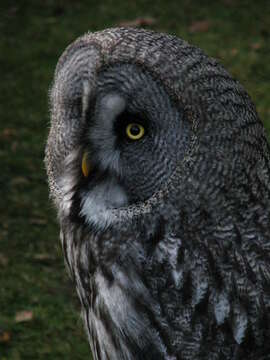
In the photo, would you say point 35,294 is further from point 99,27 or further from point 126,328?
point 99,27

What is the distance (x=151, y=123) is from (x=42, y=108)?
531cm

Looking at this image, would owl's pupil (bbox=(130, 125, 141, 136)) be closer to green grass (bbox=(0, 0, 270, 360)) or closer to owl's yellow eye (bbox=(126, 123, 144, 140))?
owl's yellow eye (bbox=(126, 123, 144, 140))

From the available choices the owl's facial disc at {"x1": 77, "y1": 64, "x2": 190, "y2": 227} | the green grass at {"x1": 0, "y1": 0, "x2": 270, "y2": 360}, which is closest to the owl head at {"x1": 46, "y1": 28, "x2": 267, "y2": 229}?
the owl's facial disc at {"x1": 77, "y1": 64, "x2": 190, "y2": 227}

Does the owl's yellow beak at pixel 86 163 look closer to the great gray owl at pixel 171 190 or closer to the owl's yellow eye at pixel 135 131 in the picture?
the great gray owl at pixel 171 190

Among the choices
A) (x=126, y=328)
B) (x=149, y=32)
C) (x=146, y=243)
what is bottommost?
(x=126, y=328)

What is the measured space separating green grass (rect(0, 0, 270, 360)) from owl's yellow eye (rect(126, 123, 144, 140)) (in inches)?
82.3

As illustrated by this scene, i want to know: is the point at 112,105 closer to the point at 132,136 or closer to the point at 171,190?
the point at 132,136

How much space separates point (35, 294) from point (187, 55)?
8.75 feet

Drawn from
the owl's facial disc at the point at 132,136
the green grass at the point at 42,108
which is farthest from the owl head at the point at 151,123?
the green grass at the point at 42,108

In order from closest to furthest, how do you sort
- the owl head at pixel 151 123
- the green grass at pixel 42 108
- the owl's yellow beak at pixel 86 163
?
the owl head at pixel 151 123
the owl's yellow beak at pixel 86 163
the green grass at pixel 42 108

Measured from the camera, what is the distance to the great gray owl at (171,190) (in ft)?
8.76

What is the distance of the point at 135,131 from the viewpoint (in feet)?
8.87

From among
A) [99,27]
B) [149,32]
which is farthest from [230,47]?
[149,32]

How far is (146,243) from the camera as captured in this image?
2.83 meters
